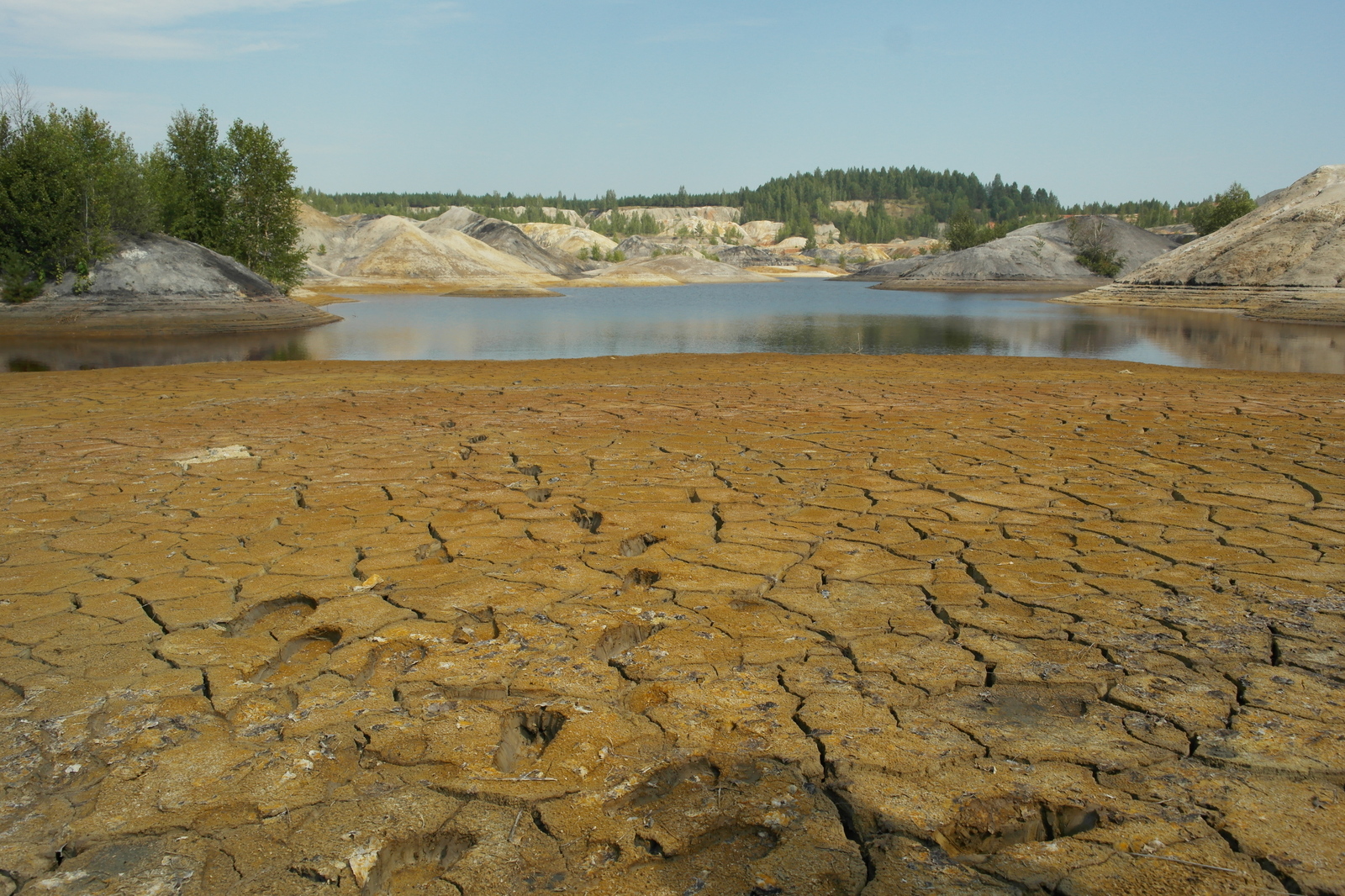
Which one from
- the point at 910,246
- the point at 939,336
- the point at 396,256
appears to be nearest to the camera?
the point at 939,336

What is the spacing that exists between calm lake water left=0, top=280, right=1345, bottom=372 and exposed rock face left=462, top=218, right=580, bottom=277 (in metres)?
47.2

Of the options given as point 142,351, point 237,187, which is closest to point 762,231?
point 237,187

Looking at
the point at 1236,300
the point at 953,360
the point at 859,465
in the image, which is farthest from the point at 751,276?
the point at 859,465

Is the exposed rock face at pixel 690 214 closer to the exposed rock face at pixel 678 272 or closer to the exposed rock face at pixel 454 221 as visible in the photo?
the exposed rock face at pixel 678 272

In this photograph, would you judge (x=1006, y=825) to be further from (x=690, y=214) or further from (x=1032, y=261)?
(x=690, y=214)

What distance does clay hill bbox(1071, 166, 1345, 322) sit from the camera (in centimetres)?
3756

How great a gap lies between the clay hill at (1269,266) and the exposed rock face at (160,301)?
3759cm

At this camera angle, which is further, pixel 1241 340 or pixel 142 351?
pixel 1241 340

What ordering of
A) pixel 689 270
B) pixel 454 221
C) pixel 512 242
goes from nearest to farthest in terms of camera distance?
pixel 512 242, pixel 454 221, pixel 689 270

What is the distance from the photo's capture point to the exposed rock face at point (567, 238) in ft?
399

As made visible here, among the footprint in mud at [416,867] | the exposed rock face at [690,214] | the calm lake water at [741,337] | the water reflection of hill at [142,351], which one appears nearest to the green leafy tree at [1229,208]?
the calm lake water at [741,337]

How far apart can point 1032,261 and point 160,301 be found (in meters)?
66.7

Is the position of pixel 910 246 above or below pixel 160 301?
above

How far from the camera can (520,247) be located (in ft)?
293
